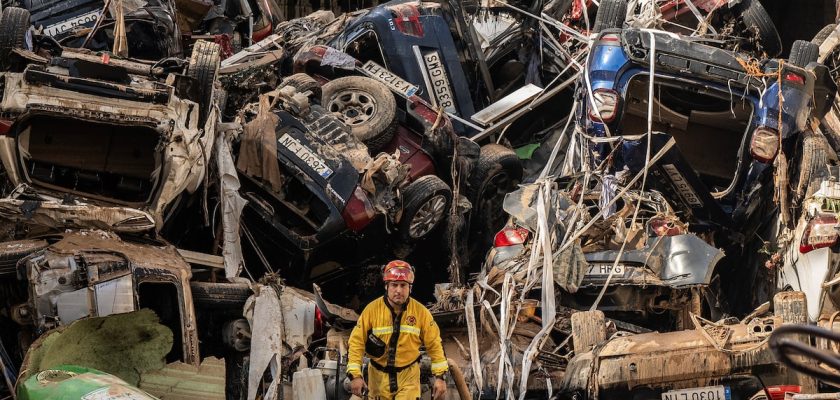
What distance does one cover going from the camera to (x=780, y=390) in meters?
9.28

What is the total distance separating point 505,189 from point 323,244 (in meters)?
2.77

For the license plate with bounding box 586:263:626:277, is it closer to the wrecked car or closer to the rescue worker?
the rescue worker

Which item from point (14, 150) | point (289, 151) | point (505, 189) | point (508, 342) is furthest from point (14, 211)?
point (505, 189)

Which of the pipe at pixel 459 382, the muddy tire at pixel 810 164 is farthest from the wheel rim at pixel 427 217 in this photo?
the pipe at pixel 459 382

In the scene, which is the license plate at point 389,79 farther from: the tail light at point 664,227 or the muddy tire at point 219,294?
the muddy tire at point 219,294

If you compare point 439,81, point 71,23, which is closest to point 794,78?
point 439,81

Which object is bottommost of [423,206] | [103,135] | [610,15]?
[423,206]

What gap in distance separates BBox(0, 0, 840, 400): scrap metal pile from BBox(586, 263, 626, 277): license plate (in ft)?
0.06

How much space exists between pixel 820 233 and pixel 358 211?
12.0ft

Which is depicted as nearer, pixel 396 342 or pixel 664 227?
pixel 396 342

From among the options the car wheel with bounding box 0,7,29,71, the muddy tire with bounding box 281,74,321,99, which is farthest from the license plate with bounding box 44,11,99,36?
the muddy tire with bounding box 281,74,321,99

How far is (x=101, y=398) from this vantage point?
8078 millimetres

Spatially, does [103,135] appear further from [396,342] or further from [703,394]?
[703,394]

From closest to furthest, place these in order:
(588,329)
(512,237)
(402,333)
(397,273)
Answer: (397,273), (402,333), (588,329), (512,237)
